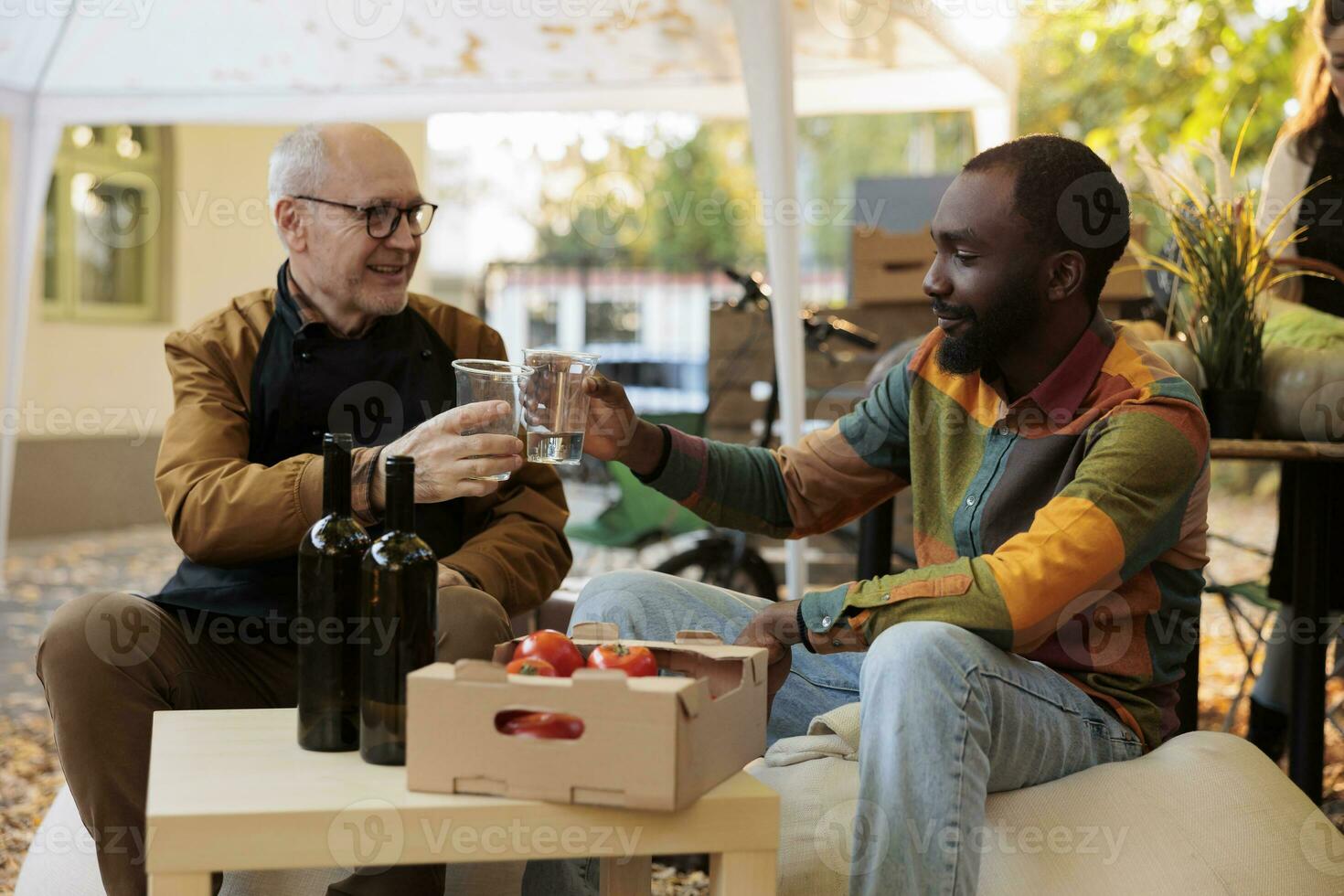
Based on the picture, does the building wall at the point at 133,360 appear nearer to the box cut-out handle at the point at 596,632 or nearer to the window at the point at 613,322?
the window at the point at 613,322

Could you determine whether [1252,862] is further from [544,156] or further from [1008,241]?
[544,156]

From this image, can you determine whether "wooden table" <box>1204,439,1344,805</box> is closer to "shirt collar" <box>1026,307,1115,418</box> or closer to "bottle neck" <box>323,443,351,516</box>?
"shirt collar" <box>1026,307,1115,418</box>

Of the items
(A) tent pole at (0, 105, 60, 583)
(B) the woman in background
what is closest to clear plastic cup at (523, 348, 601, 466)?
(B) the woman in background

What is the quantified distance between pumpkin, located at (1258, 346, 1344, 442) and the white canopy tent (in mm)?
2513

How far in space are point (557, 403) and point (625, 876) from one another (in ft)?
2.46

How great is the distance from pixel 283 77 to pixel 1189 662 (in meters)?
4.55

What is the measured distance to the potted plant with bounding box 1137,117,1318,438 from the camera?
10.0 ft

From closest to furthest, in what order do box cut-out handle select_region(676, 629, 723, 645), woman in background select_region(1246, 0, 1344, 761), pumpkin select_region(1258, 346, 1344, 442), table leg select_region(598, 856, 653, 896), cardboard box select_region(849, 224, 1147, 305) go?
box cut-out handle select_region(676, 629, 723, 645)
table leg select_region(598, 856, 653, 896)
pumpkin select_region(1258, 346, 1344, 442)
woman in background select_region(1246, 0, 1344, 761)
cardboard box select_region(849, 224, 1147, 305)

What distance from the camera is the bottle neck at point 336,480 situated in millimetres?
1824

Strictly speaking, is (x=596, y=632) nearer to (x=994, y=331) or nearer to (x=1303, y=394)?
(x=994, y=331)

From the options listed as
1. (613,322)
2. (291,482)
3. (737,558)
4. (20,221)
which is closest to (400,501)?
(291,482)

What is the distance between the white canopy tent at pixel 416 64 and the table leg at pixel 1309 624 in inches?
107

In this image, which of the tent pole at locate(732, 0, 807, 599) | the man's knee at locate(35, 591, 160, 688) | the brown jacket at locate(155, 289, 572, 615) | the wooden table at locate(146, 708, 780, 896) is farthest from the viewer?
the tent pole at locate(732, 0, 807, 599)

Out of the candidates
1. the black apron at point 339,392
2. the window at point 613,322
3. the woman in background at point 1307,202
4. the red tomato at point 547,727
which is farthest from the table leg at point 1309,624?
the window at point 613,322
